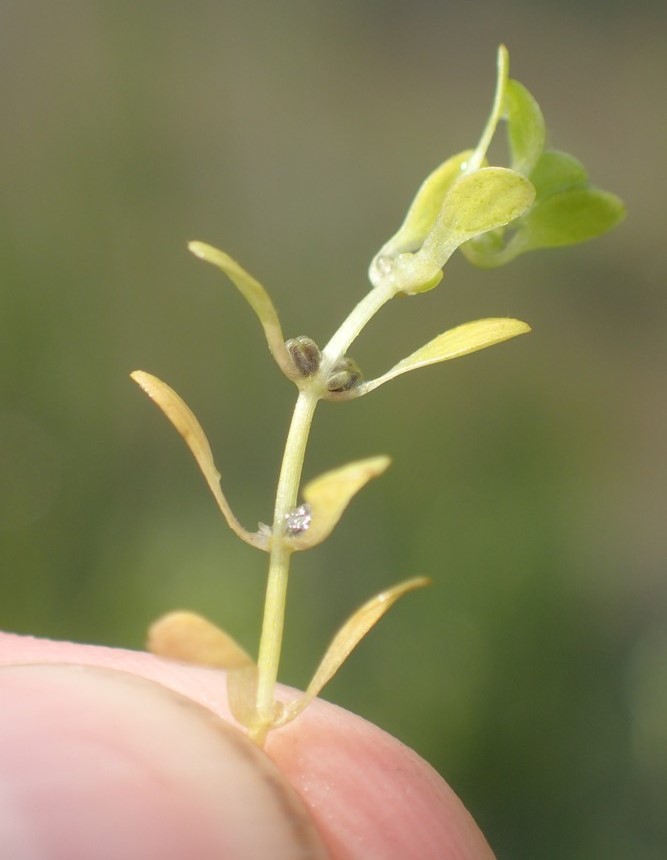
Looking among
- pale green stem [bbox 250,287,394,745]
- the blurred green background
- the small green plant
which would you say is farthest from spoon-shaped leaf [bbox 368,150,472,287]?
the blurred green background

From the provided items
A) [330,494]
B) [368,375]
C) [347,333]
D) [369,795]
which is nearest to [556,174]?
[347,333]

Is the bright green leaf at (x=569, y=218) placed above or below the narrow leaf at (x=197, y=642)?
above

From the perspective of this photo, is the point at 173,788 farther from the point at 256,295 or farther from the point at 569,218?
the point at 569,218

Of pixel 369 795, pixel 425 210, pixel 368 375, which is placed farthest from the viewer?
pixel 368 375

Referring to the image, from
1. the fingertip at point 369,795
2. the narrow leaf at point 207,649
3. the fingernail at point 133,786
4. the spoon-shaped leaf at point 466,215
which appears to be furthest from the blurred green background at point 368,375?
the spoon-shaped leaf at point 466,215

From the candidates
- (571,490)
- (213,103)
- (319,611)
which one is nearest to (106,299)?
(213,103)

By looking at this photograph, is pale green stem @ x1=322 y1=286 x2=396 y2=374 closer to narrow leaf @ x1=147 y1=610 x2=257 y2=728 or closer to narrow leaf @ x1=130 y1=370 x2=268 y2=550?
narrow leaf @ x1=130 y1=370 x2=268 y2=550

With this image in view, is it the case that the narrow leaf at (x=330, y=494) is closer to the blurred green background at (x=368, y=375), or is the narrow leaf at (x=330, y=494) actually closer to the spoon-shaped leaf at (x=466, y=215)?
the spoon-shaped leaf at (x=466, y=215)

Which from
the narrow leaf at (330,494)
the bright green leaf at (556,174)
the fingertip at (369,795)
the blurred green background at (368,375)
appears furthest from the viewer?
the blurred green background at (368,375)
